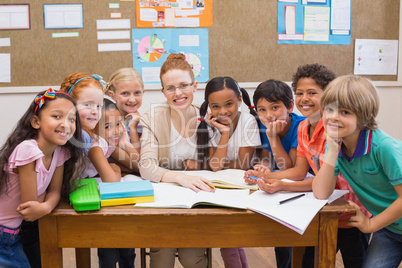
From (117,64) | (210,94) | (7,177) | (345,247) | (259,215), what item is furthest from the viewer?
(117,64)

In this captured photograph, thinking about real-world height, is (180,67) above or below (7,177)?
above

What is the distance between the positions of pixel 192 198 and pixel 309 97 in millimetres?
721

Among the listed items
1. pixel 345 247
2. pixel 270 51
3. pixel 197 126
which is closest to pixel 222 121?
pixel 197 126

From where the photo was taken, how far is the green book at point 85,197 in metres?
1.01

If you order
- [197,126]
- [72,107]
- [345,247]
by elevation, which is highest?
[72,107]

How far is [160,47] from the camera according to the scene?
2643mm

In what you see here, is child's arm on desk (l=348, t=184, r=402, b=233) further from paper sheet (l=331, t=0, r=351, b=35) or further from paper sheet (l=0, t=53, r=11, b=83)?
paper sheet (l=0, t=53, r=11, b=83)

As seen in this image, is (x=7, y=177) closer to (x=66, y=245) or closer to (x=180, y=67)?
(x=66, y=245)

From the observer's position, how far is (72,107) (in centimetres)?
118

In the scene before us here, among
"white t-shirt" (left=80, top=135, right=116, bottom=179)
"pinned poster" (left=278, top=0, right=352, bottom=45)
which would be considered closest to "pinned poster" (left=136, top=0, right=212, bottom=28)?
"pinned poster" (left=278, top=0, right=352, bottom=45)

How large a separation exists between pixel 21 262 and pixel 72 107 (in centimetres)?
52

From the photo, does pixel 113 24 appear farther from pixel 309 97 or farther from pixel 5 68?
pixel 309 97

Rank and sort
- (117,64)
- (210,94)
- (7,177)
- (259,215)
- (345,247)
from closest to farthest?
1. (259,215)
2. (7,177)
3. (345,247)
4. (210,94)
5. (117,64)

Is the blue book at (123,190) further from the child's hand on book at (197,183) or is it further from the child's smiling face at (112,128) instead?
the child's smiling face at (112,128)
